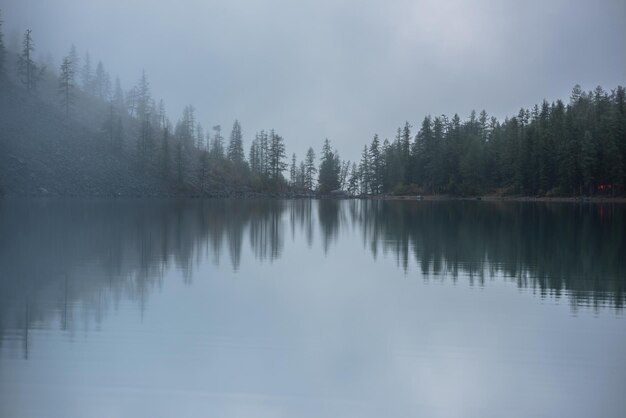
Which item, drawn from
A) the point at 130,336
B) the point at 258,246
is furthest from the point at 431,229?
the point at 130,336

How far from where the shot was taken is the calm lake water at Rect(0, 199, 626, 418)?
29.2 ft

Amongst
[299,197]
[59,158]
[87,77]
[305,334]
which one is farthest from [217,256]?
[87,77]

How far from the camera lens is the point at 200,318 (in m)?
13.5

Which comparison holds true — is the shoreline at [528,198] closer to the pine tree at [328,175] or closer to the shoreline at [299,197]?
the shoreline at [299,197]

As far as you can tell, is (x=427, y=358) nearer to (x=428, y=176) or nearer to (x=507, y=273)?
(x=507, y=273)

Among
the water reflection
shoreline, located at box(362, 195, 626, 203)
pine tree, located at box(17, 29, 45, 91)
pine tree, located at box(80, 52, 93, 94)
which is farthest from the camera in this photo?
pine tree, located at box(80, 52, 93, 94)

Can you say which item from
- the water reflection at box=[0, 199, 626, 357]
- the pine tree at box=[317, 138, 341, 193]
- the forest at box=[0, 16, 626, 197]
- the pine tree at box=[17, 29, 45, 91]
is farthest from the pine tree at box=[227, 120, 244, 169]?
the water reflection at box=[0, 199, 626, 357]

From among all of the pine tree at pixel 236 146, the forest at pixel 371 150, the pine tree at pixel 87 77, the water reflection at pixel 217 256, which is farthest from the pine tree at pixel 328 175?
the water reflection at pixel 217 256

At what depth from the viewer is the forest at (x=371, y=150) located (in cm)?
10762

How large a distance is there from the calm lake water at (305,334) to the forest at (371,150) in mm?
74799

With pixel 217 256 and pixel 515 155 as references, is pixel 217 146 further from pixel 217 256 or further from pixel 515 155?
pixel 217 256

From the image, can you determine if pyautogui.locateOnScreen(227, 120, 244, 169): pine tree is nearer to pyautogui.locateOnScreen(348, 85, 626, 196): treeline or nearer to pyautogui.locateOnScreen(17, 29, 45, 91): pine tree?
pyautogui.locateOnScreen(348, 85, 626, 196): treeline

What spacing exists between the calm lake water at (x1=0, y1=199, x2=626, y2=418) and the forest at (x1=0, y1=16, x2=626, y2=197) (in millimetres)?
74799

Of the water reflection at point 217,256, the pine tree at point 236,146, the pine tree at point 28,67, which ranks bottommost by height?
the water reflection at point 217,256
